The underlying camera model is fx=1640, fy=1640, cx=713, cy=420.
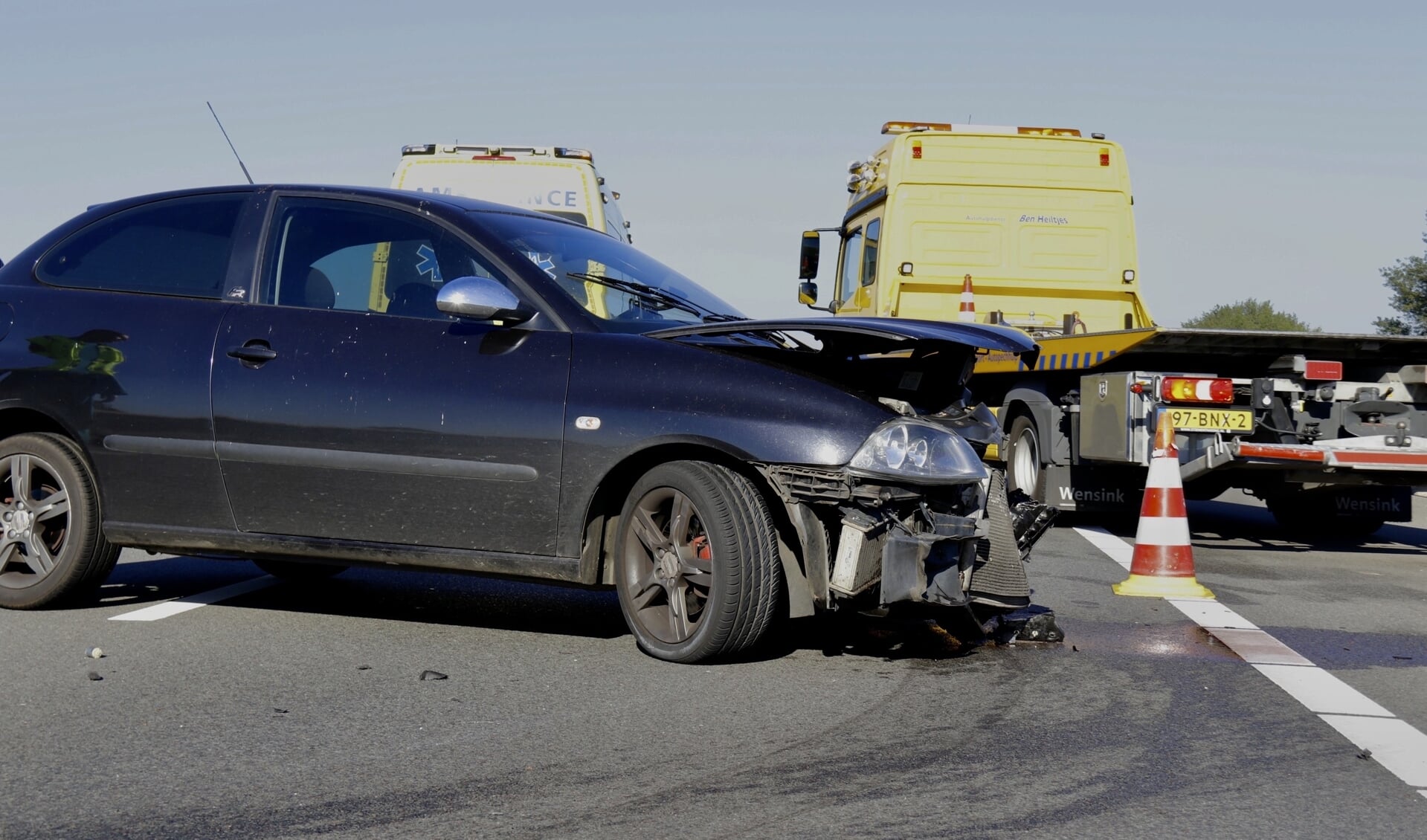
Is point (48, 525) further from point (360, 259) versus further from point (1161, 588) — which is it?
point (1161, 588)

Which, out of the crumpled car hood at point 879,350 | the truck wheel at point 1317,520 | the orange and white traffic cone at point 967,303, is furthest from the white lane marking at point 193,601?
the orange and white traffic cone at point 967,303

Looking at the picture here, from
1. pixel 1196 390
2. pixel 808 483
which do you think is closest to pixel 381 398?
pixel 808 483

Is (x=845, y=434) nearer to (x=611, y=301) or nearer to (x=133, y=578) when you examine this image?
(x=611, y=301)

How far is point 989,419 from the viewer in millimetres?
6070

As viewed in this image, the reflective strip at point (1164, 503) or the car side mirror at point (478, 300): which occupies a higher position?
the car side mirror at point (478, 300)

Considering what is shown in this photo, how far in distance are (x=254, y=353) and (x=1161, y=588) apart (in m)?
4.32

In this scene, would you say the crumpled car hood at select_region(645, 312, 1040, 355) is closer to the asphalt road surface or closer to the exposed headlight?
the exposed headlight

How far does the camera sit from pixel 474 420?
228 inches

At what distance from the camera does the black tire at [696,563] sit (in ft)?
17.8

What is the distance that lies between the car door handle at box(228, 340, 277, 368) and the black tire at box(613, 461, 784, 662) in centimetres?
151

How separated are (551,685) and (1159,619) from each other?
119 inches

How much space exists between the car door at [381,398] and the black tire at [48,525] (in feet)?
2.42

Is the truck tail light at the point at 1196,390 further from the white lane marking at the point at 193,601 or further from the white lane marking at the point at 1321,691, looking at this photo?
the white lane marking at the point at 193,601

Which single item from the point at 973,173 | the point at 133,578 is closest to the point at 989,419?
the point at 133,578
